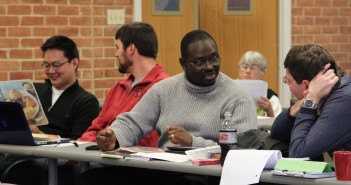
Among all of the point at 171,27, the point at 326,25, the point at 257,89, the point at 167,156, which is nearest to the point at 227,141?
the point at 167,156

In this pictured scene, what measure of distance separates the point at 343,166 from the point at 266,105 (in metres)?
3.28

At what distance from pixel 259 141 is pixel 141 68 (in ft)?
4.36

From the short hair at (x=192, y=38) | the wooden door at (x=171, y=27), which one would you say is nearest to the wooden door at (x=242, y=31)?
the wooden door at (x=171, y=27)

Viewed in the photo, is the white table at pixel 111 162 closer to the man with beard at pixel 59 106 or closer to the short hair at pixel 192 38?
the man with beard at pixel 59 106

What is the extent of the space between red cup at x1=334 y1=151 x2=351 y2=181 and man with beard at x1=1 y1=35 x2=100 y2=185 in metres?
2.45

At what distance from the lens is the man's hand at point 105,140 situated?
4.46 meters

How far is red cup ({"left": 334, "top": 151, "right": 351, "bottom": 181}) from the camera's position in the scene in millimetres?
3320

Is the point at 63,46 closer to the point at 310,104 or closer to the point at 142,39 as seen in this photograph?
the point at 142,39

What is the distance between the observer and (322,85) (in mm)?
3881

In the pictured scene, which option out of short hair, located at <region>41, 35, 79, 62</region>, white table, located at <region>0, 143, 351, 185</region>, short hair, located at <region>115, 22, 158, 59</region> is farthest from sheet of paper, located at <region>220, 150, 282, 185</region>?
short hair, located at <region>41, 35, 79, 62</region>

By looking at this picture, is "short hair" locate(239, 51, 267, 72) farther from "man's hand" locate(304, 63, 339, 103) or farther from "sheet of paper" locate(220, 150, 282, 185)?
"sheet of paper" locate(220, 150, 282, 185)

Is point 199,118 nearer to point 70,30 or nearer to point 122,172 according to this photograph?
point 122,172

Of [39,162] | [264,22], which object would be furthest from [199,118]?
[264,22]

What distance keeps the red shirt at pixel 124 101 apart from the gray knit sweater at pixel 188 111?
283mm
